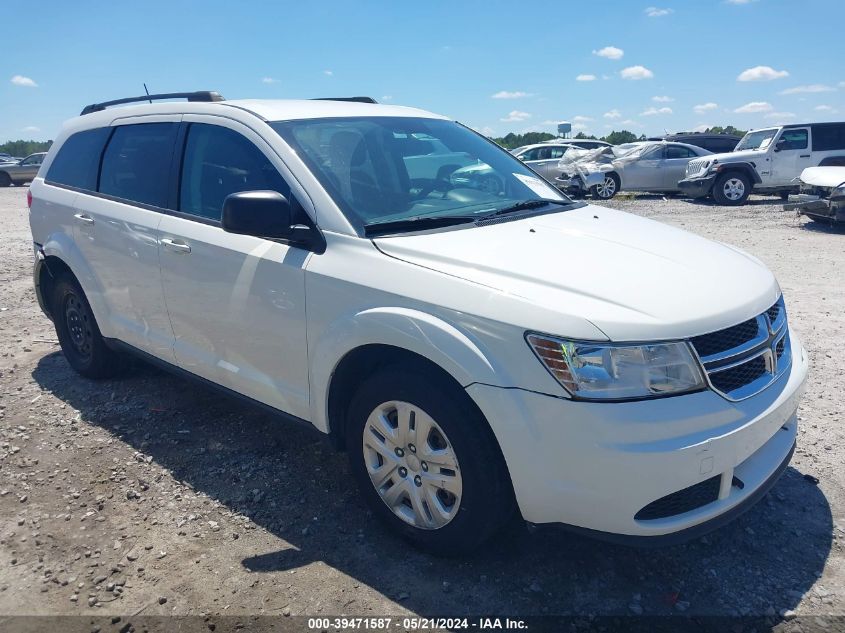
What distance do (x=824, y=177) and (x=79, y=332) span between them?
39.1ft

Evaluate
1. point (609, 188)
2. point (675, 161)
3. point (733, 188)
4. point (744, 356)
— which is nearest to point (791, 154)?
point (733, 188)

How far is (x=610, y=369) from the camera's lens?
232 cm

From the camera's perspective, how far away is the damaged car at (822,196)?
1110 cm

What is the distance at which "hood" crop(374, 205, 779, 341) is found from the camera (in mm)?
2402

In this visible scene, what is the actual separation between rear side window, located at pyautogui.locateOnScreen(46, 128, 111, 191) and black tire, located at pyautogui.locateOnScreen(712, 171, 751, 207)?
1502cm

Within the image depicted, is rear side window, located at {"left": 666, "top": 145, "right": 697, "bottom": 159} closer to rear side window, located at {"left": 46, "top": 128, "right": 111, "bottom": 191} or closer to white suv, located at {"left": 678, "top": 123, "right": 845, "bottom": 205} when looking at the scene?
white suv, located at {"left": 678, "top": 123, "right": 845, "bottom": 205}

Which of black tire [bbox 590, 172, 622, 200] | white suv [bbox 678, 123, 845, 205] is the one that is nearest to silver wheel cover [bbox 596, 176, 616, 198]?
black tire [bbox 590, 172, 622, 200]

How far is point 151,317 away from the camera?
405cm

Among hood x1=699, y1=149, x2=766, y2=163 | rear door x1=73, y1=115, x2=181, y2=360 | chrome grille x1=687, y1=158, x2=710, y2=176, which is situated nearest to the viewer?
rear door x1=73, y1=115, x2=181, y2=360

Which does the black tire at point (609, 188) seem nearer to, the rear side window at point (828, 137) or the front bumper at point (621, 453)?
the rear side window at point (828, 137)

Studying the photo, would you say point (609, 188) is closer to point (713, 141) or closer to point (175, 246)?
point (713, 141)

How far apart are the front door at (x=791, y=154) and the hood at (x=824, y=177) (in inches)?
144

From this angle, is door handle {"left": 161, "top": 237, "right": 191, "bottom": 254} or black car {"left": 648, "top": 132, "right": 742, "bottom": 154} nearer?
door handle {"left": 161, "top": 237, "right": 191, "bottom": 254}

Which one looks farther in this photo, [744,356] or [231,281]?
[231,281]
